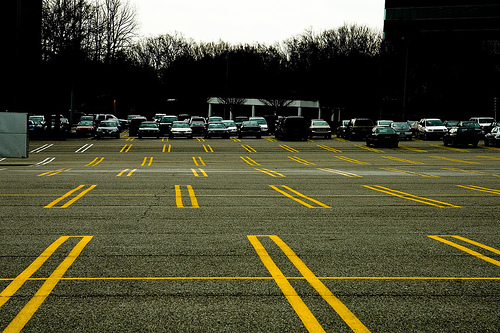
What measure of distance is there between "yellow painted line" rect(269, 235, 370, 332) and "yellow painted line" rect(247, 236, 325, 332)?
259mm

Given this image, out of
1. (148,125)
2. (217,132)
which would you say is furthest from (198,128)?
(148,125)

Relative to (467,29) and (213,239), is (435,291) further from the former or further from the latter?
(467,29)

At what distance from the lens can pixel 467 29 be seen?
86.0 m

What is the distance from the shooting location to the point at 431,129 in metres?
52.8

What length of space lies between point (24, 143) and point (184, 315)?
25284mm

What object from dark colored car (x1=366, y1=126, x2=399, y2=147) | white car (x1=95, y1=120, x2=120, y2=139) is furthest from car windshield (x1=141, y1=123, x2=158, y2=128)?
dark colored car (x1=366, y1=126, x2=399, y2=147)

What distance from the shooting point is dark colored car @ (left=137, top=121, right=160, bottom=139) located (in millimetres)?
52875

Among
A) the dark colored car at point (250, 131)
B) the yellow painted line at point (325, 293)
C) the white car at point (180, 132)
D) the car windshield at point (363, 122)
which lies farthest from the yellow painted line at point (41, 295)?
the car windshield at point (363, 122)

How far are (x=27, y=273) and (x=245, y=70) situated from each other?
92513mm

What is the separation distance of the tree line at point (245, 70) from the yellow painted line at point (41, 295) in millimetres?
45400

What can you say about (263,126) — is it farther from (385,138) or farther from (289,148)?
(385,138)

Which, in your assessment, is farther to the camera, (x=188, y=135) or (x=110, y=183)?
(x=188, y=135)

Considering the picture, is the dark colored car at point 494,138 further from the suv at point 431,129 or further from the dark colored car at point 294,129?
the dark colored car at point 294,129

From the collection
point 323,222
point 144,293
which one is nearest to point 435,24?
point 323,222
